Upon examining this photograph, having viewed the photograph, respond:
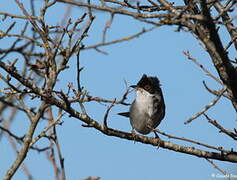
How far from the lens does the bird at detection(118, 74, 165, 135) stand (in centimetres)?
733

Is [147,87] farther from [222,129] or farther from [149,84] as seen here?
[222,129]

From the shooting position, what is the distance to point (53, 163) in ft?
10.7

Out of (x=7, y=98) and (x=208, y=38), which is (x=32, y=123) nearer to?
(x=7, y=98)

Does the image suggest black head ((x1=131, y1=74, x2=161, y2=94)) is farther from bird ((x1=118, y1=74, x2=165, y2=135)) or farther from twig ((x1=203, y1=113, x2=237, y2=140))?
twig ((x1=203, y1=113, x2=237, y2=140))

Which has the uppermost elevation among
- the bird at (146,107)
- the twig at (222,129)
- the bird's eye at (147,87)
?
the bird's eye at (147,87)

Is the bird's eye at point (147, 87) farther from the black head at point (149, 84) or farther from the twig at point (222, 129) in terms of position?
the twig at point (222, 129)

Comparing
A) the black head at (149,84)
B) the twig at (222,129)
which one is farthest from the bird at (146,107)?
the twig at (222,129)

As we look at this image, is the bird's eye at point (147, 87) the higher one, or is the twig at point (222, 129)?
the bird's eye at point (147, 87)

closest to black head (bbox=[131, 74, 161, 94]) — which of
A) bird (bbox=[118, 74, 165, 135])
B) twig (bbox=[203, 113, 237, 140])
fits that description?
bird (bbox=[118, 74, 165, 135])

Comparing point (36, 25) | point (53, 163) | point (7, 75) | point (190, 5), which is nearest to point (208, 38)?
point (190, 5)

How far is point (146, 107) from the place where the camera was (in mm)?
7316

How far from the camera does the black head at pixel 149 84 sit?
7.51 m

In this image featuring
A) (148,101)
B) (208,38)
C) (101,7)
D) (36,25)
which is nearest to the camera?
(101,7)

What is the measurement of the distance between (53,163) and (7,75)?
118cm
